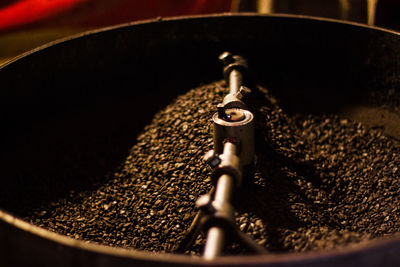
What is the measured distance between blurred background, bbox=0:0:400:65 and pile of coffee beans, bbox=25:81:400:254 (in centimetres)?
85

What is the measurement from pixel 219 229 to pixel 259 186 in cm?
40

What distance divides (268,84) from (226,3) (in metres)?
0.81

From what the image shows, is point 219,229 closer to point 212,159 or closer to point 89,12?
point 212,159

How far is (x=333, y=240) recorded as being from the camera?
83 cm

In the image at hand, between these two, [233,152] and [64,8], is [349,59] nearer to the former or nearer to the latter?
[233,152]

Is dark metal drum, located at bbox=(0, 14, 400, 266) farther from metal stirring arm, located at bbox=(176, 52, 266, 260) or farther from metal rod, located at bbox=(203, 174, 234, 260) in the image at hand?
metal rod, located at bbox=(203, 174, 234, 260)

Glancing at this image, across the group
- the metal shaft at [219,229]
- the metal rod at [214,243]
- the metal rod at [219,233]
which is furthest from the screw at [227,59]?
the metal rod at [214,243]

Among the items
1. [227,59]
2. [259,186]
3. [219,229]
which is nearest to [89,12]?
[227,59]

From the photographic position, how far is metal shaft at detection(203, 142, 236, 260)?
2.26ft

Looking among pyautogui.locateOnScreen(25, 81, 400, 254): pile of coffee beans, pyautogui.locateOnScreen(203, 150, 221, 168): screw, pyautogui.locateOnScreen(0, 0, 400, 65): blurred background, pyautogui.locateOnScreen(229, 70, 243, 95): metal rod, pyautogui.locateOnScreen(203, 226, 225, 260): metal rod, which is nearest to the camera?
pyautogui.locateOnScreen(203, 226, 225, 260): metal rod

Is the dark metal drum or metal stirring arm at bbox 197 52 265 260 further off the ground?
the dark metal drum

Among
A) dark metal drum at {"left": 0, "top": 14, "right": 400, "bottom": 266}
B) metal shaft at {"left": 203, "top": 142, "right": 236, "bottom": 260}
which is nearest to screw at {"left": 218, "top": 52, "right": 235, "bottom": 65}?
dark metal drum at {"left": 0, "top": 14, "right": 400, "bottom": 266}

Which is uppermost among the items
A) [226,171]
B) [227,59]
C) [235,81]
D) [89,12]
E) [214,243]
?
[89,12]

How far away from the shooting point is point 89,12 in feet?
7.47
